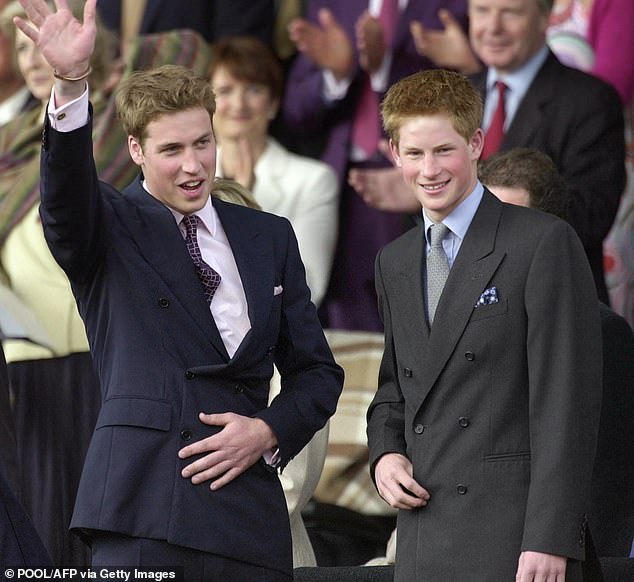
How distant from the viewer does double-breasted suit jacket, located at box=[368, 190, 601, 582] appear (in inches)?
101

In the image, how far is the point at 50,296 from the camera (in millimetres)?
5074

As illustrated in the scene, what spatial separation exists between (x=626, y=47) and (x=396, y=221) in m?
1.07

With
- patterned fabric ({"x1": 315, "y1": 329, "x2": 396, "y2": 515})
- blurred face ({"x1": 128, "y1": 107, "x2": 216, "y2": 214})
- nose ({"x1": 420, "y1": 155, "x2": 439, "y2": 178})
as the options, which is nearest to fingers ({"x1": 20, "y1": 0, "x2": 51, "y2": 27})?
blurred face ({"x1": 128, "y1": 107, "x2": 216, "y2": 214})

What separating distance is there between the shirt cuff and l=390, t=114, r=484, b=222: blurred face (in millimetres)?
640

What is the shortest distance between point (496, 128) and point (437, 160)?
2.22 meters

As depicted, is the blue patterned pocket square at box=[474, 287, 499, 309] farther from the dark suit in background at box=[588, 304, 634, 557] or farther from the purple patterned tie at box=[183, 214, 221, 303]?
the dark suit in background at box=[588, 304, 634, 557]

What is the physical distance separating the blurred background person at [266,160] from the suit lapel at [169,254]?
2.54 meters

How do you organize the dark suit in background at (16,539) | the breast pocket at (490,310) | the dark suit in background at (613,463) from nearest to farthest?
Result: 1. the dark suit in background at (16,539)
2. the breast pocket at (490,310)
3. the dark suit in background at (613,463)

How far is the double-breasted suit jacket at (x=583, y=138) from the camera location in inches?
181

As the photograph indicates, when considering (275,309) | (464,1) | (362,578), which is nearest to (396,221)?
(464,1)

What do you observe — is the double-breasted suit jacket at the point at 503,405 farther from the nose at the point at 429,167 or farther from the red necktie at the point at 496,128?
the red necktie at the point at 496,128

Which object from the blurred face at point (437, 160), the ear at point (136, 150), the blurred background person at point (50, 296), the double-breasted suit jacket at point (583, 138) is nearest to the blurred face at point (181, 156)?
the ear at point (136, 150)

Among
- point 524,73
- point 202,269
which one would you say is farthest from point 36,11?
point 524,73

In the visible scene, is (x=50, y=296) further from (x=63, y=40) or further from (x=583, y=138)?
(x=63, y=40)
